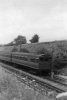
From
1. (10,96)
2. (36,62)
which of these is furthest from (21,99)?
(36,62)

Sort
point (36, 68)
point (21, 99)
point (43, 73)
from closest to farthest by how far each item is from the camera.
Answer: point (21, 99)
point (36, 68)
point (43, 73)

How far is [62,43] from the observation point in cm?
2400

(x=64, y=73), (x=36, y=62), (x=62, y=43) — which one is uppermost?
(x=62, y=43)

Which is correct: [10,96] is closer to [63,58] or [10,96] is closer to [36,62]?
[36,62]

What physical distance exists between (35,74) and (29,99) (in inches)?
605

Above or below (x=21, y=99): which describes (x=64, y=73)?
below

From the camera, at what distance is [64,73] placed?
20.6m

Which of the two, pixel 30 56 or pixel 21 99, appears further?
pixel 30 56

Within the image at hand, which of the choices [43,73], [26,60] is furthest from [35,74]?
[26,60]

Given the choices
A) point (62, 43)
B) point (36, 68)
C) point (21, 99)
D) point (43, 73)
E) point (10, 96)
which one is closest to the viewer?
point (21, 99)

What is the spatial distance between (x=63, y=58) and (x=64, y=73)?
193cm

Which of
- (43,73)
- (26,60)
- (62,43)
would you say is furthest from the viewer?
(62,43)

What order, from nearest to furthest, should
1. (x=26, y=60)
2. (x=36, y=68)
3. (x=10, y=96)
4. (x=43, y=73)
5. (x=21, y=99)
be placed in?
(x=21, y=99)
(x=10, y=96)
(x=36, y=68)
(x=43, y=73)
(x=26, y=60)

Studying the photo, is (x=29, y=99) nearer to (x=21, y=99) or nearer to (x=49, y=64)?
(x=21, y=99)
